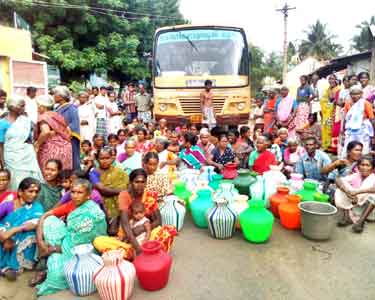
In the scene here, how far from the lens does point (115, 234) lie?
2990 mm

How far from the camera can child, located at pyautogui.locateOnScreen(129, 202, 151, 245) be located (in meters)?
2.75

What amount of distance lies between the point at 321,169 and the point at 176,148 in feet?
6.81

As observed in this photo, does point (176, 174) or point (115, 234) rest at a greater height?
point (176, 174)

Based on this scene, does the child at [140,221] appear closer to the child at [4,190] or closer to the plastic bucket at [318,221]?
the child at [4,190]

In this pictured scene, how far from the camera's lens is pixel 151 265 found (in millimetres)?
2346

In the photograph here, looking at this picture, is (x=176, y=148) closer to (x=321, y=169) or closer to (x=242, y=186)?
(x=242, y=186)

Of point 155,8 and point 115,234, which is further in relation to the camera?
point 155,8

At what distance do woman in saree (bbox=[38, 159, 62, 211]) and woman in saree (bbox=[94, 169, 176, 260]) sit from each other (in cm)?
87

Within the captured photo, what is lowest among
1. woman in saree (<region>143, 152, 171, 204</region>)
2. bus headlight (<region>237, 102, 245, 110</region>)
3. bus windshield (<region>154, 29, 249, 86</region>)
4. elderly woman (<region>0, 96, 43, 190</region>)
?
woman in saree (<region>143, 152, 171, 204</region>)

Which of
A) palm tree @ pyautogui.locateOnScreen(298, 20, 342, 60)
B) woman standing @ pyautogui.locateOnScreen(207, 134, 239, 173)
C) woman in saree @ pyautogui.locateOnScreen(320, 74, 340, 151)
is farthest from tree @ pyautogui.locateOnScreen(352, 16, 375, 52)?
woman standing @ pyautogui.locateOnScreen(207, 134, 239, 173)

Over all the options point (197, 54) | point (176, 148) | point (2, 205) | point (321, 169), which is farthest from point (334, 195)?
point (197, 54)

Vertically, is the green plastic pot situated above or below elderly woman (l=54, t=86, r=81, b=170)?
below

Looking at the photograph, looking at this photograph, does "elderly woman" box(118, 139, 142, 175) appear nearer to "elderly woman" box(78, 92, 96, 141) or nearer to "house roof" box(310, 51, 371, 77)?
"elderly woman" box(78, 92, 96, 141)

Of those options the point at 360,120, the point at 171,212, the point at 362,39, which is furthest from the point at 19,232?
the point at 362,39
